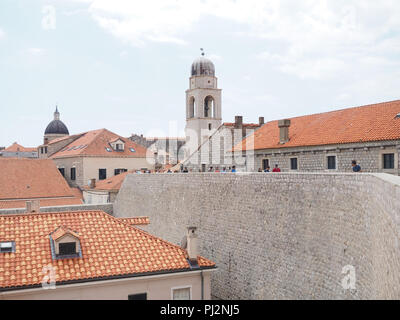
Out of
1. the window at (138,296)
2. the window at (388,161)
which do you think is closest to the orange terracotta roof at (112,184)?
the window at (388,161)

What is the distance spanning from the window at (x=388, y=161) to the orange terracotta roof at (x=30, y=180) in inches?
904

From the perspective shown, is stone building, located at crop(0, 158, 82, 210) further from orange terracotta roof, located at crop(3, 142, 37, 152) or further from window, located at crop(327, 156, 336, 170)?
orange terracotta roof, located at crop(3, 142, 37, 152)

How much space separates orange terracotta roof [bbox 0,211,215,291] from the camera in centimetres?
1102

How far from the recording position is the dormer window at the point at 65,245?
11.7 m

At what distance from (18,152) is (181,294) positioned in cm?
7496

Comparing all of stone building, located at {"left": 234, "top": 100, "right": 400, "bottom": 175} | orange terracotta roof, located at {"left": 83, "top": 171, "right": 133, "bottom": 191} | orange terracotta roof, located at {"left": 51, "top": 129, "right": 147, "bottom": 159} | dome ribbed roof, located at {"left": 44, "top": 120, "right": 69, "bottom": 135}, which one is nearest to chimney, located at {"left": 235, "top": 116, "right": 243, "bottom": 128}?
stone building, located at {"left": 234, "top": 100, "right": 400, "bottom": 175}

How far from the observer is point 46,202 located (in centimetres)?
3106

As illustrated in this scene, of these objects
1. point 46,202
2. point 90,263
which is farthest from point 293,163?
point 46,202

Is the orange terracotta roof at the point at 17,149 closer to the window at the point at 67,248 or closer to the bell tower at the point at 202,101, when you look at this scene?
the bell tower at the point at 202,101

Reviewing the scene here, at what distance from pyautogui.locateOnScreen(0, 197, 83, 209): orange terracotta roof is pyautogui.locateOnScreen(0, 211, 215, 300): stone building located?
17839 mm

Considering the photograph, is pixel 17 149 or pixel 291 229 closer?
pixel 291 229

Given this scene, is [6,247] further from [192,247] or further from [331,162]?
[331,162]

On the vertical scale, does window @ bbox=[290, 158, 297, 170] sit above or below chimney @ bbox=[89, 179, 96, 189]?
above

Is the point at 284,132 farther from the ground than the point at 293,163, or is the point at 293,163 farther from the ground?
the point at 284,132
